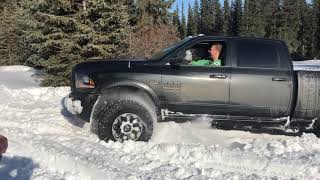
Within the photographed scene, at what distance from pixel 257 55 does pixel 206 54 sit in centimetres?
90

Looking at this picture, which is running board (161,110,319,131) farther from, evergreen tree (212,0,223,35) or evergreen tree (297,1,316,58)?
evergreen tree (212,0,223,35)

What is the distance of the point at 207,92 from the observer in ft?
27.1

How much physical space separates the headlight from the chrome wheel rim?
77 cm

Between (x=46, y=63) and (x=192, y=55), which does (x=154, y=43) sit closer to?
(x=46, y=63)

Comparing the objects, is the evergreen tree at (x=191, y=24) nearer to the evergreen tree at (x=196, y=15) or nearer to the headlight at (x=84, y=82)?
the evergreen tree at (x=196, y=15)

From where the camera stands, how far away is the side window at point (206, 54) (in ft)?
27.9

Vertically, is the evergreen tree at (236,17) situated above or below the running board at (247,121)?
above

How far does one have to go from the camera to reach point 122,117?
8102 millimetres

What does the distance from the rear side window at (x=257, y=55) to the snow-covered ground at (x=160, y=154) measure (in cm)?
125

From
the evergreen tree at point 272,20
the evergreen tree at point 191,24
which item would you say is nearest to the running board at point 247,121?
the evergreen tree at point 272,20

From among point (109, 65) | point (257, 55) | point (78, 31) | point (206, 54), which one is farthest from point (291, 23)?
point (109, 65)

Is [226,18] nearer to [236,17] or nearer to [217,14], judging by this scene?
[217,14]

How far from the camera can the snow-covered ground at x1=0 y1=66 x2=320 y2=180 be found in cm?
640

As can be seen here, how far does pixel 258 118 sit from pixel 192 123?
110cm
